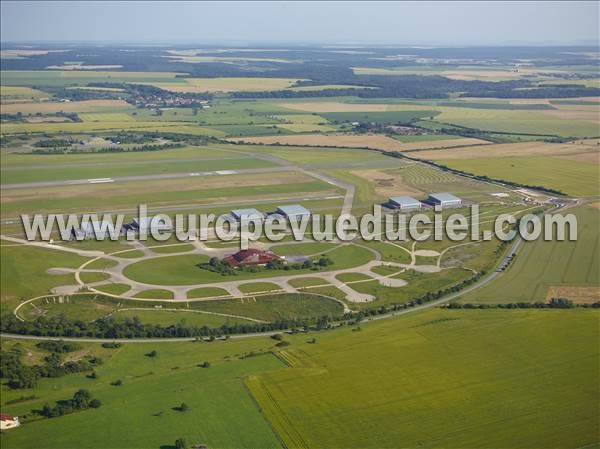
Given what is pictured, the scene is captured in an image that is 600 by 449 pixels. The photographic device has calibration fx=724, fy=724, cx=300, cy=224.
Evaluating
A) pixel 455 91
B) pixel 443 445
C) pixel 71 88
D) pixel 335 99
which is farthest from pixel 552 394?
pixel 71 88

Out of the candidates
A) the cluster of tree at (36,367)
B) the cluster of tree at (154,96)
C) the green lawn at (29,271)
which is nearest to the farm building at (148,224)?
the green lawn at (29,271)

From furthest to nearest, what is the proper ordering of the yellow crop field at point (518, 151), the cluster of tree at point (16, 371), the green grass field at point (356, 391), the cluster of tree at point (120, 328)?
the yellow crop field at point (518, 151) < the cluster of tree at point (120, 328) < the cluster of tree at point (16, 371) < the green grass field at point (356, 391)

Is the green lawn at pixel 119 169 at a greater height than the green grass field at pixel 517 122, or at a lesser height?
lesser

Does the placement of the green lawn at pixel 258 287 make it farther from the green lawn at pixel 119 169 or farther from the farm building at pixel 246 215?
the green lawn at pixel 119 169

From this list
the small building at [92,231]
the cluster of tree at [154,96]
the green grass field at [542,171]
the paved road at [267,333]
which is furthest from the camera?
the cluster of tree at [154,96]

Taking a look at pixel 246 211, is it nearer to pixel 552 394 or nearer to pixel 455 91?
pixel 552 394

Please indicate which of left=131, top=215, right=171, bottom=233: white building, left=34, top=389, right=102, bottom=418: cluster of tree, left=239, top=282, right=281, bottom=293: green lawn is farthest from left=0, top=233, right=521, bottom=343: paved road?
left=131, top=215, right=171, bottom=233: white building

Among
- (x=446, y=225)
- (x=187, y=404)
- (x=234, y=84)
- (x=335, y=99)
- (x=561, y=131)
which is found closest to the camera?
(x=187, y=404)
